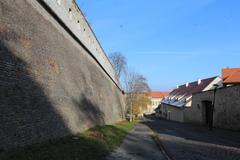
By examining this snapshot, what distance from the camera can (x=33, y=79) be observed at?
1074 centimetres

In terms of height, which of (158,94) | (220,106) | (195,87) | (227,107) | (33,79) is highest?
(158,94)

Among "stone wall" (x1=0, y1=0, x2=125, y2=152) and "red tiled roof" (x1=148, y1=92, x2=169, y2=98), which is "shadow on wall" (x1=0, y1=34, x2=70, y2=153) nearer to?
"stone wall" (x1=0, y1=0, x2=125, y2=152)

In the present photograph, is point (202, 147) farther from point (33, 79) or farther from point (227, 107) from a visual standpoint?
point (227, 107)

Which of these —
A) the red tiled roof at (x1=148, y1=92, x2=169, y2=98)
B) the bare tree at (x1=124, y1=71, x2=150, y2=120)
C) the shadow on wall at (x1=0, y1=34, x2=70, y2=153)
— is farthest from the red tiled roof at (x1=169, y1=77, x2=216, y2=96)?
the red tiled roof at (x1=148, y1=92, x2=169, y2=98)

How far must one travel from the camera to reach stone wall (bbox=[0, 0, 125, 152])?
→ 8844 mm

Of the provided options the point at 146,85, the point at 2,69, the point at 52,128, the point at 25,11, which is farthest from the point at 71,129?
the point at 146,85

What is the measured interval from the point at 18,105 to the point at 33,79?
1631 mm

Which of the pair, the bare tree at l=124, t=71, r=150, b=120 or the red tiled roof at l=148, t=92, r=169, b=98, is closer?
the bare tree at l=124, t=71, r=150, b=120

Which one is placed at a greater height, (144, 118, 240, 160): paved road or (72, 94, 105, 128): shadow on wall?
(72, 94, 105, 128): shadow on wall

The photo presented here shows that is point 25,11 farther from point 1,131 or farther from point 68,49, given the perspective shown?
point 68,49

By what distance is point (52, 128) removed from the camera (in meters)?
12.2

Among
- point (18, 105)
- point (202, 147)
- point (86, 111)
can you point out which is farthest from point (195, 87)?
point (18, 105)

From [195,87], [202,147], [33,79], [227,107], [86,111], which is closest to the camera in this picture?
[33,79]

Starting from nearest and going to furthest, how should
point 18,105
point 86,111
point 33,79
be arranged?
point 18,105 < point 33,79 < point 86,111
